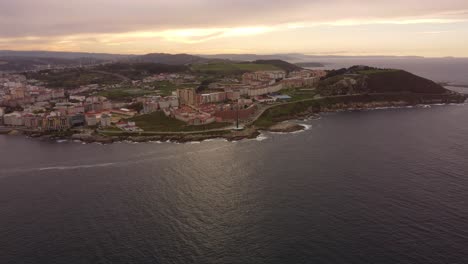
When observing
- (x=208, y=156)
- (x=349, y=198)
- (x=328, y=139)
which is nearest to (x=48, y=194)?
(x=208, y=156)

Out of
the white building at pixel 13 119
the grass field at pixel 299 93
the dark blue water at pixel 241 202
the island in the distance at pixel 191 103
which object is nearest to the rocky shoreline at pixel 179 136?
the island in the distance at pixel 191 103

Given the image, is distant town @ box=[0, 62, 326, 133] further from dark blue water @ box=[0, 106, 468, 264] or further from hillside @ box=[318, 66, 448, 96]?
dark blue water @ box=[0, 106, 468, 264]

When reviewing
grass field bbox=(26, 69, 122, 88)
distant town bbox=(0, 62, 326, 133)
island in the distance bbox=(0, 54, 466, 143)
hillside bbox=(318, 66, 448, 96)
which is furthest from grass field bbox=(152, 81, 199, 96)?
hillside bbox=(318, 66, 448, 96)

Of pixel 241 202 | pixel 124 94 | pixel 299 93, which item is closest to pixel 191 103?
pixel 124 94

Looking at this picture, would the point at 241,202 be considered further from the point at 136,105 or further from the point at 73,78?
the point at 73,78

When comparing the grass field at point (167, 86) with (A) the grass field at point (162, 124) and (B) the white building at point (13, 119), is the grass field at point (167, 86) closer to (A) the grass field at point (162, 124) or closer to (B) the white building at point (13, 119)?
(A) the grass field at point (162, 124)

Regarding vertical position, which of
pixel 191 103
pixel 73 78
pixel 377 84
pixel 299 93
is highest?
pixel 73 78
